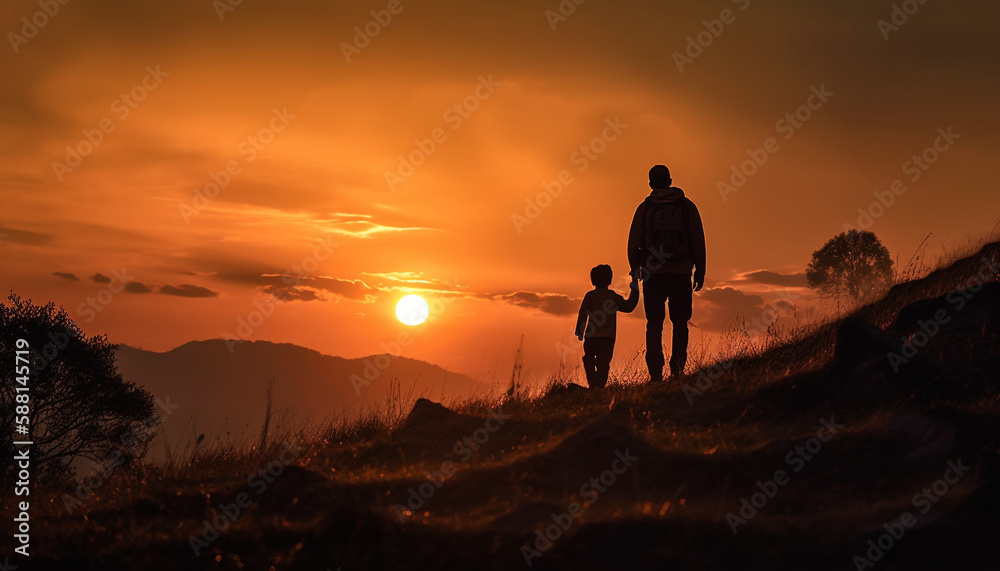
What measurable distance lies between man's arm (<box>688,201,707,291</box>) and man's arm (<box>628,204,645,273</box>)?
2.44 feet

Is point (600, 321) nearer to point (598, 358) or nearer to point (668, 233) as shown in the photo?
point (598, 358)

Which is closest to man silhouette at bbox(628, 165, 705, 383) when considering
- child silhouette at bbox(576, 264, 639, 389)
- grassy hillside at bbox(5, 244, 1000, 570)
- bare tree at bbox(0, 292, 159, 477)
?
child silhouette at bbox(576, 264, 639, 389)

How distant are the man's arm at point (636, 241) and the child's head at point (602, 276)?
1.00 meters

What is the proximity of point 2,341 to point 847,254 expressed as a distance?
127 feet

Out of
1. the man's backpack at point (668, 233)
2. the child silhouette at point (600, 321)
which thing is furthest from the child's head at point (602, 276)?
the man's backpack at point (668, 233)

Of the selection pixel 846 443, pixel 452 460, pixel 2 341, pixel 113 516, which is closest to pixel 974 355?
pixel 846 443

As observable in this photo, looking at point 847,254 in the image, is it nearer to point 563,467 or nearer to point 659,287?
point 659,287

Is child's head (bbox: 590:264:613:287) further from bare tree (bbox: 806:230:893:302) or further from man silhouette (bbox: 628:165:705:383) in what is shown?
Result: bare tree (bbox: 806:230:893:302)

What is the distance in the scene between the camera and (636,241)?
1168 cm

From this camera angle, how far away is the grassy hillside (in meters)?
Result: 5.00

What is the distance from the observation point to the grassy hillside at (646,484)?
5.00 m

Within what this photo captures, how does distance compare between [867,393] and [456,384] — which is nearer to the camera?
[867,393]

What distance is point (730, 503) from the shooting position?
19.4ft

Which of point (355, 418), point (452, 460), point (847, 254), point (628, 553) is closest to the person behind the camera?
point (628, 553)
